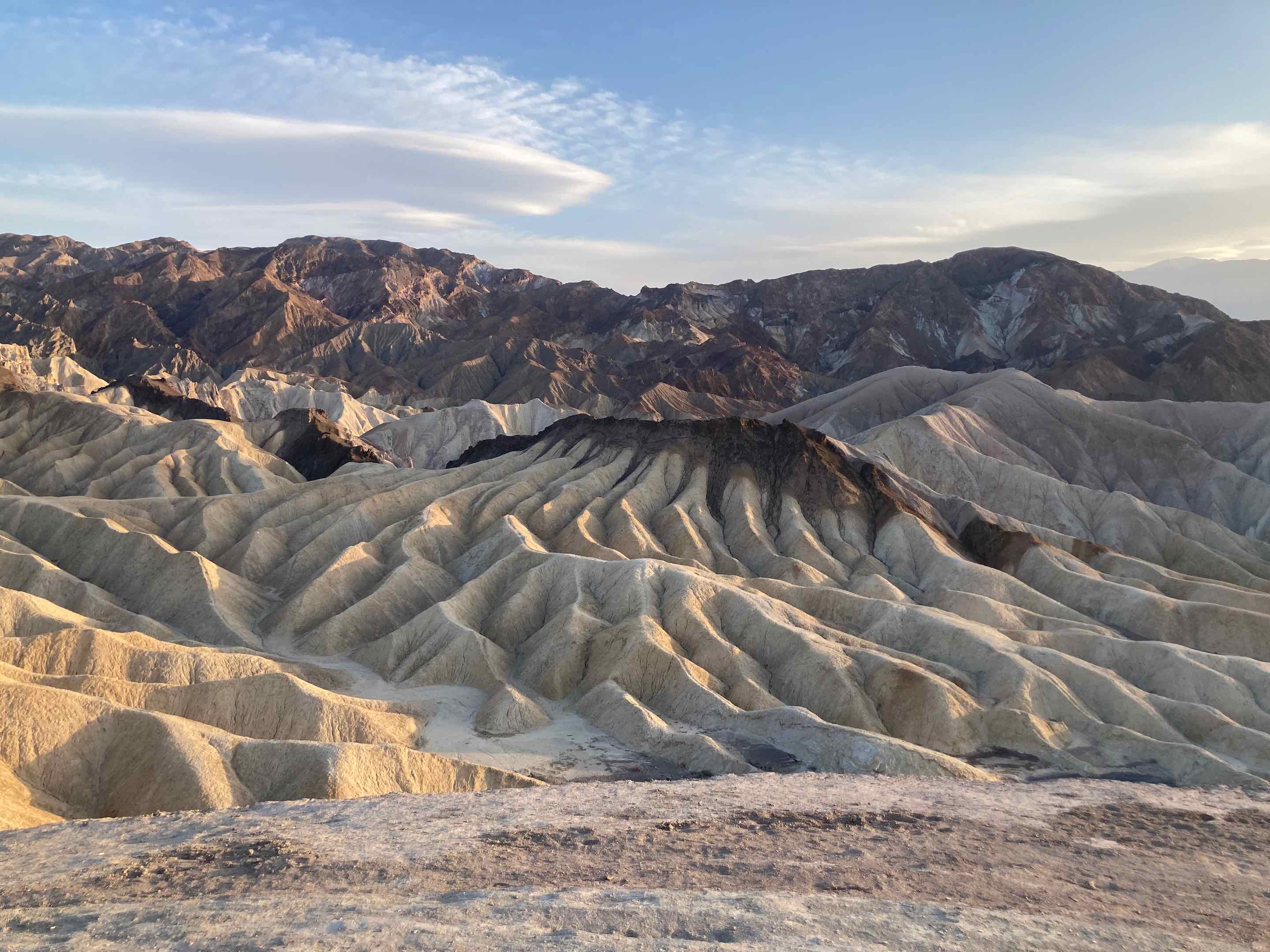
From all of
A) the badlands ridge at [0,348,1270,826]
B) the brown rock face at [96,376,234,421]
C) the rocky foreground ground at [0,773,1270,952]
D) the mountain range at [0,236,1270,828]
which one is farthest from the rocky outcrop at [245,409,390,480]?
the rocky foreground ground at [0,773,1270,952]

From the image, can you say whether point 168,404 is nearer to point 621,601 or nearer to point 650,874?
point 621,601

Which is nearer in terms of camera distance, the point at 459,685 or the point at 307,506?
the point at 459,685

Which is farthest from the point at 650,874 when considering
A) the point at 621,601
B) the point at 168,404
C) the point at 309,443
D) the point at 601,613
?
the point at 168,404

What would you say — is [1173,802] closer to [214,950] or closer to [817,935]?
[817,935]

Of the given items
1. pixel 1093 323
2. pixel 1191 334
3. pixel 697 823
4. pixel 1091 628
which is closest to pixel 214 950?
pixel 697 823

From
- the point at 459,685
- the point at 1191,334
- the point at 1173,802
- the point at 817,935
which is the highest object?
the point at 1191,334

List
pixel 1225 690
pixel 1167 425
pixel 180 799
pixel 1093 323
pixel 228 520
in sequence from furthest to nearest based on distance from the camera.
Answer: pixel 1093 323 → pixel 1167 425 → pixel 228 520 → pixel 1225 690 → pixel 180 799

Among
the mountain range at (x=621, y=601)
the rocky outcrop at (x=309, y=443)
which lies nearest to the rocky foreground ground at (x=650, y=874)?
the mountain range at (x=621, y=601)

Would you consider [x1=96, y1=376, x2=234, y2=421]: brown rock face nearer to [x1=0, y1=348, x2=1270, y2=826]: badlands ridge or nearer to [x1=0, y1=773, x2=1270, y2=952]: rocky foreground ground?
[x1=0, y1=348, x2=1270, y2=826]: badlands ridge
